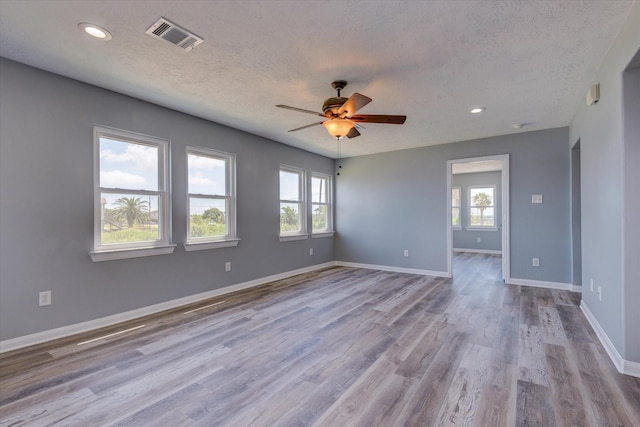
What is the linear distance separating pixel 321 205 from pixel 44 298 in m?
4.80

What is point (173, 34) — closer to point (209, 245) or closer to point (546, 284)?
point (209, 245)

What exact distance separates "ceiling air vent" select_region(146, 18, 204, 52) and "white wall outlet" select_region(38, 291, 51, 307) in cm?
253

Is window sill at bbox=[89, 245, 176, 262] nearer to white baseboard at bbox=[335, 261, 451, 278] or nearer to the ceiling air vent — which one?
the ceiling air vent

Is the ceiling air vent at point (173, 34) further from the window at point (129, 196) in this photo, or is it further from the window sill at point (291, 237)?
the window sill at point (291, 237)

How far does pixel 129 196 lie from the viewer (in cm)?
342

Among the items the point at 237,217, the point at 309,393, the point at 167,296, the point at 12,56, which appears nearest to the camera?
the point at 309,393

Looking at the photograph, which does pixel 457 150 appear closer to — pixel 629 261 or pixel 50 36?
pixel 629 261

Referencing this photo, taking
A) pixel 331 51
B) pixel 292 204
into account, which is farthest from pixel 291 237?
pixel 331 51

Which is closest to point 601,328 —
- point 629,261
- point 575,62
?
point 629,261

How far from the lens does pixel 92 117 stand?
10.2 feet

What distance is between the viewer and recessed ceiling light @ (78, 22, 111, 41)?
212 centimetres

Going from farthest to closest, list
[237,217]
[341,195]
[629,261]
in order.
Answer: [341,195] → [237,217] → [629,261]

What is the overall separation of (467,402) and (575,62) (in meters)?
2.99

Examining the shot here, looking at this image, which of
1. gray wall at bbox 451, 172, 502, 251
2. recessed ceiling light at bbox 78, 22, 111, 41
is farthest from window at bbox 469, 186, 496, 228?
recessed ceiling light at bbox 78, 22, 111, 41
